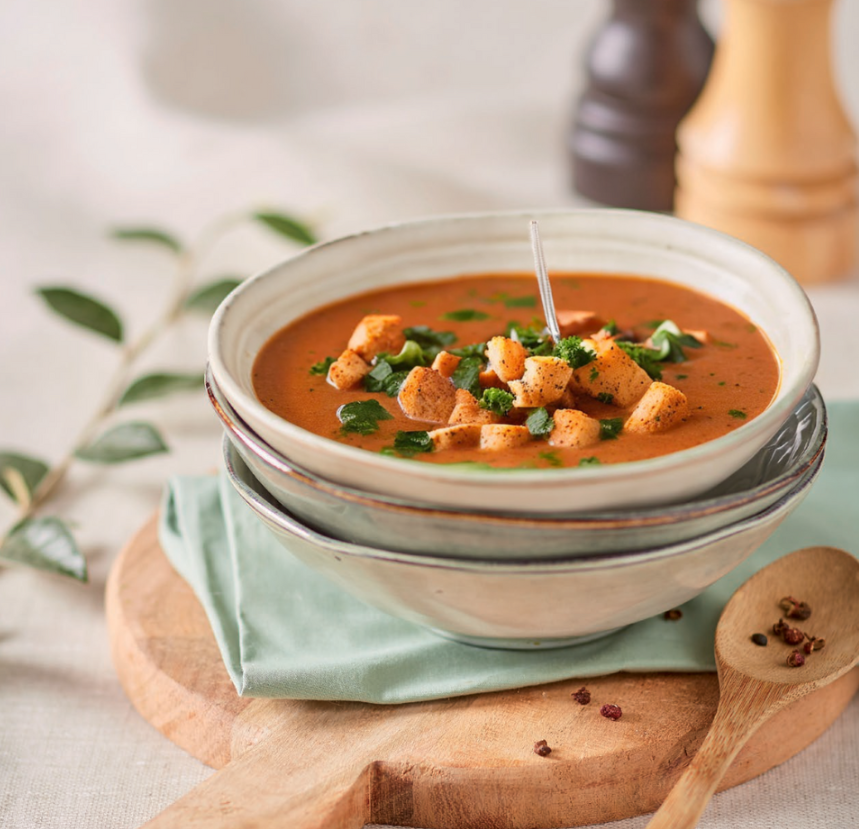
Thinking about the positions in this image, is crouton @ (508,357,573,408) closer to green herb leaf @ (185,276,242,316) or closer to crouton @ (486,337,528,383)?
crouton @ (486,337,528,383)

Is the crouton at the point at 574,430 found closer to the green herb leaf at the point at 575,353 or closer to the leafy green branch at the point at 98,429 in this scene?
the green herb leaf at the point at 575,353

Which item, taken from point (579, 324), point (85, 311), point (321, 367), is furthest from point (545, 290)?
point (85, 311)

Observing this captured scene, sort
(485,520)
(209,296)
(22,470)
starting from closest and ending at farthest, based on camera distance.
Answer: (485,520) < (22,470) < (209,296)

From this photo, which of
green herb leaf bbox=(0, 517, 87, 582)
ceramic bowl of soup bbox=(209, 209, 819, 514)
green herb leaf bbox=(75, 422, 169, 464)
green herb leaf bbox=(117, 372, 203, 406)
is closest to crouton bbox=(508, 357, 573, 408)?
ceramic bowl of soup bbox=(209, 209, 819, 514)

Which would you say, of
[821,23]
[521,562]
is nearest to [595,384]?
[521,562]

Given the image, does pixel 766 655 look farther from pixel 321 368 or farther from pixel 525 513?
pixel 321 368

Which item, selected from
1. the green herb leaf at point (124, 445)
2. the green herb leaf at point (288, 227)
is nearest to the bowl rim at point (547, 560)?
the green herb leaf at point (124, 445)
